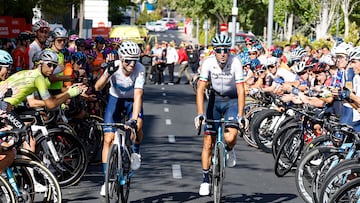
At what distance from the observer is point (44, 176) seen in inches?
341

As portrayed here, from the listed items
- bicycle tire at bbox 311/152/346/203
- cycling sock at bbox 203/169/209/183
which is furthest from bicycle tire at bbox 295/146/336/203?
cycling sock at bbox 203/169/209/183

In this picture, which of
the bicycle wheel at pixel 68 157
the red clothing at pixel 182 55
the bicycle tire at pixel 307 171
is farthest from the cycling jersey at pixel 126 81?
the red clothing at pixel 182 55

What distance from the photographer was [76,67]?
14.3 m

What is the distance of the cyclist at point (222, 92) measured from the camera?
34.2ft

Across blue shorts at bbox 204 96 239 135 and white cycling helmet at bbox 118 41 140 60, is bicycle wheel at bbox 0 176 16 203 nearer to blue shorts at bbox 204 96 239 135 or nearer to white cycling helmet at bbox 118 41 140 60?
white cycling helmet at bbox 118 41 140 60

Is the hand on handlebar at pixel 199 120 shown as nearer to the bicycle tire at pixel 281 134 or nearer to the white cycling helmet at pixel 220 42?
the white cycling helmet at pixel 220 42

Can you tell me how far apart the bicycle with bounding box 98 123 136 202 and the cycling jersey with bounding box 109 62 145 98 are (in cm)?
57

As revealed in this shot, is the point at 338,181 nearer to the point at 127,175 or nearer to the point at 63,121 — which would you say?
the point at 127,175

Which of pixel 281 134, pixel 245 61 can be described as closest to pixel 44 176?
pixel 281 134

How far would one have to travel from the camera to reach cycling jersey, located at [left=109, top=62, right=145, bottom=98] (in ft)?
33.3

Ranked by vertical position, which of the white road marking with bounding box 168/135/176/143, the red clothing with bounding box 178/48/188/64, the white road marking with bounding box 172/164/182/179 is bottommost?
the white road marking with bounding box 168/135/176/143

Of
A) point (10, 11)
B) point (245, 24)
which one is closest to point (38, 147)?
point (10, 11)

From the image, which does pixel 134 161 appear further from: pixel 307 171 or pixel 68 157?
pixel 307 171

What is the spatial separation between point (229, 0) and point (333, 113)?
55.6 m
